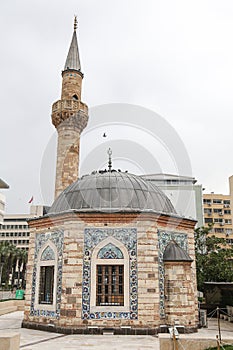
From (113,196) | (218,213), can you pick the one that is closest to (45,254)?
(113,196)

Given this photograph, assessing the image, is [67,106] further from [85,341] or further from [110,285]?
[85,341]

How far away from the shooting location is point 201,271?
75.7ft

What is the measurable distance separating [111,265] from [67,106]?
11642 millimetres

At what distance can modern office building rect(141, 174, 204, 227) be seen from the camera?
166 ft

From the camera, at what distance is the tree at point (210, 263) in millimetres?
22516

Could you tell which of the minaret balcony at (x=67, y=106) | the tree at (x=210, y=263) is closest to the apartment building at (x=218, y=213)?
the tree at (x=210, y=263)

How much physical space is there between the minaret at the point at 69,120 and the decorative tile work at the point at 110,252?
24.6 ft

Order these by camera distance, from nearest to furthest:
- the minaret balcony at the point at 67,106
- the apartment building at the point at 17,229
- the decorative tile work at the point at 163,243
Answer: the decorative tile work at the point at 163,243 → the minaret balcony at the point at 67,106 → the apartment building at the point at 17,229

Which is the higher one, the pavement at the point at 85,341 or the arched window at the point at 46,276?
the arched window at the point at 46,276

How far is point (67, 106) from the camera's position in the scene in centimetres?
2083

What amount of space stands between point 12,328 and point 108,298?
4.14m

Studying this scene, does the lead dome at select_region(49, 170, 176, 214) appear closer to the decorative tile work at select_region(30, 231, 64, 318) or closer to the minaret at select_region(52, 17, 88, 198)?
the decorative tile work at select_region(30, 231, 64, 318)

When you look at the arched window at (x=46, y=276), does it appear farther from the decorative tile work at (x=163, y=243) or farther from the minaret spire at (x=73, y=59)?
the minaret spire at (x=73, y=59)

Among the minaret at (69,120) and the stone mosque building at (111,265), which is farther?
the minaret at (69,120)
